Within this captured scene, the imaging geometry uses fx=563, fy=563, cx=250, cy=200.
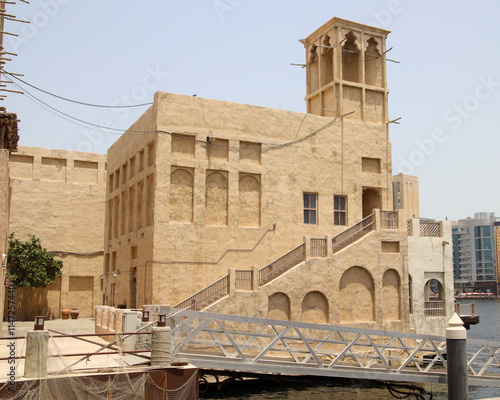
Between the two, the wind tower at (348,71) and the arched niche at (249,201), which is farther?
the wind tower at (348,71)

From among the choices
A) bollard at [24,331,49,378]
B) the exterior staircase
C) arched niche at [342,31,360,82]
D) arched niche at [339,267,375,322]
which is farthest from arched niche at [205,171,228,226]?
bollard at [24,331,49,378]

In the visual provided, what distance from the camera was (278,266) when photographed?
2464 centimetres

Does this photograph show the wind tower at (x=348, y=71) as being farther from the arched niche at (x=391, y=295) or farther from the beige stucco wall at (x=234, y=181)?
the arched niche at (x=391, y=295)

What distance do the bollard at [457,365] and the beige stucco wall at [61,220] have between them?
2909cm

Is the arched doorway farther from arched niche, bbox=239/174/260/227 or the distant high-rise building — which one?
the distant high-rise building

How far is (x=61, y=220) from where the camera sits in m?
39.4

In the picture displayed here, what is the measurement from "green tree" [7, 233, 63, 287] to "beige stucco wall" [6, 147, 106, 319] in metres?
1.33

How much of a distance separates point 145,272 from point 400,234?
12141 mm

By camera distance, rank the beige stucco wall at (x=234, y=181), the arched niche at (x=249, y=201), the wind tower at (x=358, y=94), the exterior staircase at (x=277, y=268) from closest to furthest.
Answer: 1. the exterior staircase at (x=277, y=268)
2. the beige stucco wall at (x=234, y=181)
3. the arched niche at (x=249, y=201)
4. the wind tower at (x=358, y=94)

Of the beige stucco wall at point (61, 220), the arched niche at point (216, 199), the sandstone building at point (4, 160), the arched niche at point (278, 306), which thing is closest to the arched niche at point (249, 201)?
the arched niche at point (216, 199)

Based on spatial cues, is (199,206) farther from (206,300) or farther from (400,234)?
(400,234)

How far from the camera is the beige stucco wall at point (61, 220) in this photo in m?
38.2

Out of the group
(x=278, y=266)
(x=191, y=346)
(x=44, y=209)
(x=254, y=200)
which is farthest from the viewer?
(x=44, y=209)

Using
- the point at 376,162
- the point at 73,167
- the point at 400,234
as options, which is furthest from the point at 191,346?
the point at 73,167
